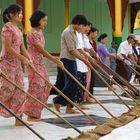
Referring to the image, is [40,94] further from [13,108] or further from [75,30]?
[75,30]

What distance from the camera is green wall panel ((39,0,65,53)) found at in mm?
16609

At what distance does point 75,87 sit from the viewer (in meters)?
5.40

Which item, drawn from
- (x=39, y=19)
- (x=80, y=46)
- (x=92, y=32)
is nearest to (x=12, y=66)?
(x=39, y=19)

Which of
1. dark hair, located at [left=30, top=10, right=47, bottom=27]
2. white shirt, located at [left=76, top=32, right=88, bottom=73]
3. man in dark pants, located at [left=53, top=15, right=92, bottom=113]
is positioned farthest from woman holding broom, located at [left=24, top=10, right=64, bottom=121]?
white shirt, located at [left=76, top=32, right=88, bottom=73]

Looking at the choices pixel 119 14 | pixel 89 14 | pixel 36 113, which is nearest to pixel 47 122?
pixel 36 113

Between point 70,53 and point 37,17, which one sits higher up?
point 37,17

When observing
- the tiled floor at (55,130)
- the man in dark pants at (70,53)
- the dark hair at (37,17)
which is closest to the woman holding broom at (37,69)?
the dark hair at (37,17)

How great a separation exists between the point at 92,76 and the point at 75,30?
1.49 m

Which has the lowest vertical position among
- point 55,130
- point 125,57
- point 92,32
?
point 55,130

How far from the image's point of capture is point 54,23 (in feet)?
55.2

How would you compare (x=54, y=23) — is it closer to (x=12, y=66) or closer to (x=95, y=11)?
(x=95, y=11)

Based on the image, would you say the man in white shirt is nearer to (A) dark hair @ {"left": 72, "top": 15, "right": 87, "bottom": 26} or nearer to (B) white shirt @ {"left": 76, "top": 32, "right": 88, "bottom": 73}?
(B) white shirt @ {"left": 76, "top": 32, "right": 88, "bottom": 73}

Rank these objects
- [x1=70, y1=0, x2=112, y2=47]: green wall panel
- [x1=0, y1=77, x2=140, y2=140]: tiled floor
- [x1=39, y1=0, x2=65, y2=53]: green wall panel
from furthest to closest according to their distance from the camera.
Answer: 1. [x1=70, y1=0, x2=112, y2=47]: green wall panel
2. [x1=39, y1=0, x2=65, y2=53]: green wall panel
3. [x1=0, y1=77, x2=140, y2=140]: tiled floor

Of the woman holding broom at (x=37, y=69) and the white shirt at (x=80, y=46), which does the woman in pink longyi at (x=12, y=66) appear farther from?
the white shirt at (x=80, y=46)
